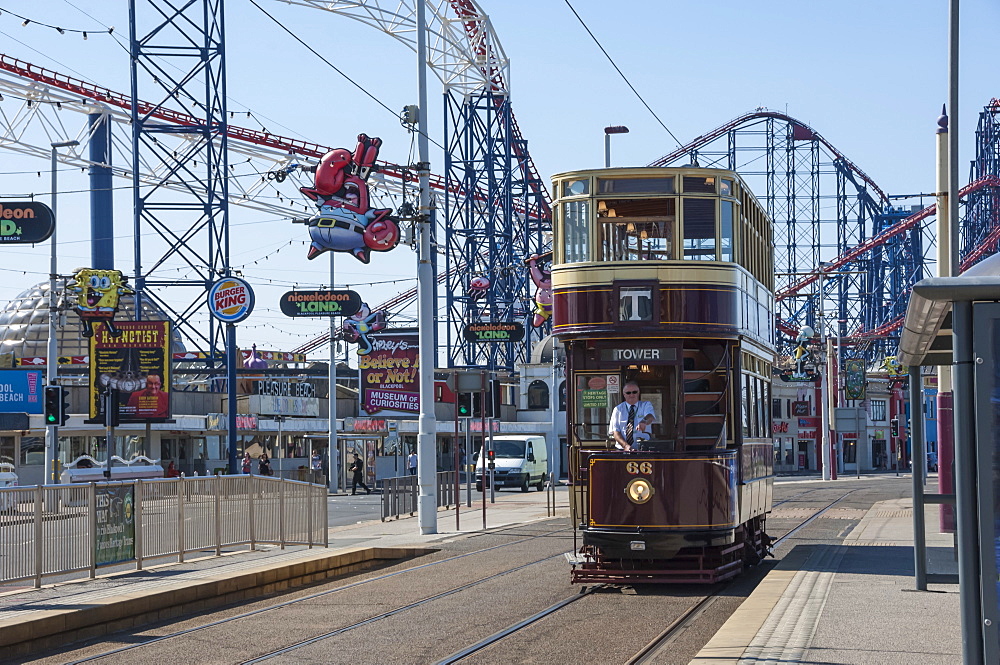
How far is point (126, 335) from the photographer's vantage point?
45.9 metres

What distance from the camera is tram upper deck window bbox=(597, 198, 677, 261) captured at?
16.0 meters

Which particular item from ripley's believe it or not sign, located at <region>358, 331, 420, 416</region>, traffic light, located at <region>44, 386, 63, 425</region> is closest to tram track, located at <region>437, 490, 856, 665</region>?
traffic light, located at <region>44, 386, 63, 425</region>

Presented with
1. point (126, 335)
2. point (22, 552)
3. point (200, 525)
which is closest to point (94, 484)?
point (22, 552)

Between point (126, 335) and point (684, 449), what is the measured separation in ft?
112

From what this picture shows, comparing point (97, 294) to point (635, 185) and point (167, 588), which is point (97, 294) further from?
point (635, 185)

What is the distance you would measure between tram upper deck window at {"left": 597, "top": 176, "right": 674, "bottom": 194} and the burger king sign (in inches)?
1075

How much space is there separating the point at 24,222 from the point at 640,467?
13.0 meters

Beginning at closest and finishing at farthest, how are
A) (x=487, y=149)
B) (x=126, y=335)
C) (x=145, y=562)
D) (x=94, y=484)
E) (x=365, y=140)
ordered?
1. (x=94, y=484)
2. (x=145, y=562)
3. (x=365, y=140)
4. (x=126, y=335)
5. (x=487, y=149)

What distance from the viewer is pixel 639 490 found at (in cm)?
1469

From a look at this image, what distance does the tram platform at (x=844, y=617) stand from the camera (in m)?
9.91

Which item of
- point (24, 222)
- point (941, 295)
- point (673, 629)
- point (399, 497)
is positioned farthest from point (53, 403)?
point (941, 295)

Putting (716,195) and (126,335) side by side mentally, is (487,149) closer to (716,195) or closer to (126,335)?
(126,335)

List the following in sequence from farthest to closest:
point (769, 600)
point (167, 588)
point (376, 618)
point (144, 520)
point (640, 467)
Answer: point (144, 520), point (167, 588), point (640, 467), point (376, 618), point (769, 600)

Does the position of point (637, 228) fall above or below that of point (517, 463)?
above
